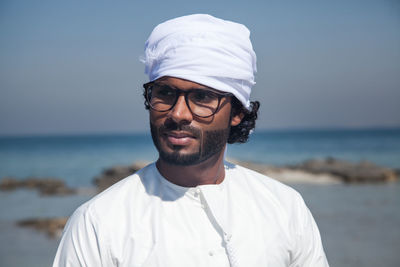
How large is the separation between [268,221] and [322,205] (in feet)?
28.2

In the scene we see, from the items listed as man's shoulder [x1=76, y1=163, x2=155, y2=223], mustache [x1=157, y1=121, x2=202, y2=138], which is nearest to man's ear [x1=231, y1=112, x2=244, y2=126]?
mustache [x1=157, y1=121, x2=202, y2=138]

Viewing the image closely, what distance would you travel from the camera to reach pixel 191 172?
7.03ft

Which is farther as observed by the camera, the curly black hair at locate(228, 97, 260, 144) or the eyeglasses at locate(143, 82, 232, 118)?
the curly black hair at locate(228, 97, 260, 144)

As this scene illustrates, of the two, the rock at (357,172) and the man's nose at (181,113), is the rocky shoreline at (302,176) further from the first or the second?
the man's nose at (181,113)

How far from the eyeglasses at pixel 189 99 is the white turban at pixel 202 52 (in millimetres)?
49

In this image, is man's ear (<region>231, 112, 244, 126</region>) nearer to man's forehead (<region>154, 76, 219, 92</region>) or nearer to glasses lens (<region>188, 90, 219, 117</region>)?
glasses lens (<region>188, 90, 219, 117</region>)

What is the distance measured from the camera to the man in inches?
74.4

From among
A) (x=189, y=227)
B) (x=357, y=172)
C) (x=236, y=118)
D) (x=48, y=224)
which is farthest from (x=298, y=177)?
(x=189, y=227)

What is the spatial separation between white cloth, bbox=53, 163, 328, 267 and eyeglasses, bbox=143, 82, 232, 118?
0.36m

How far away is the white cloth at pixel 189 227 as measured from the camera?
6.09 ft

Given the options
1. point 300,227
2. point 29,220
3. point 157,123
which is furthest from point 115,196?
point 29,220

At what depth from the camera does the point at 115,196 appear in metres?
2.02

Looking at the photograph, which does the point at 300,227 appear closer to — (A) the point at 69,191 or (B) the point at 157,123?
(B) the point at 157,123

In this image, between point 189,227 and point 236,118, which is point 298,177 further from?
point 189,227
